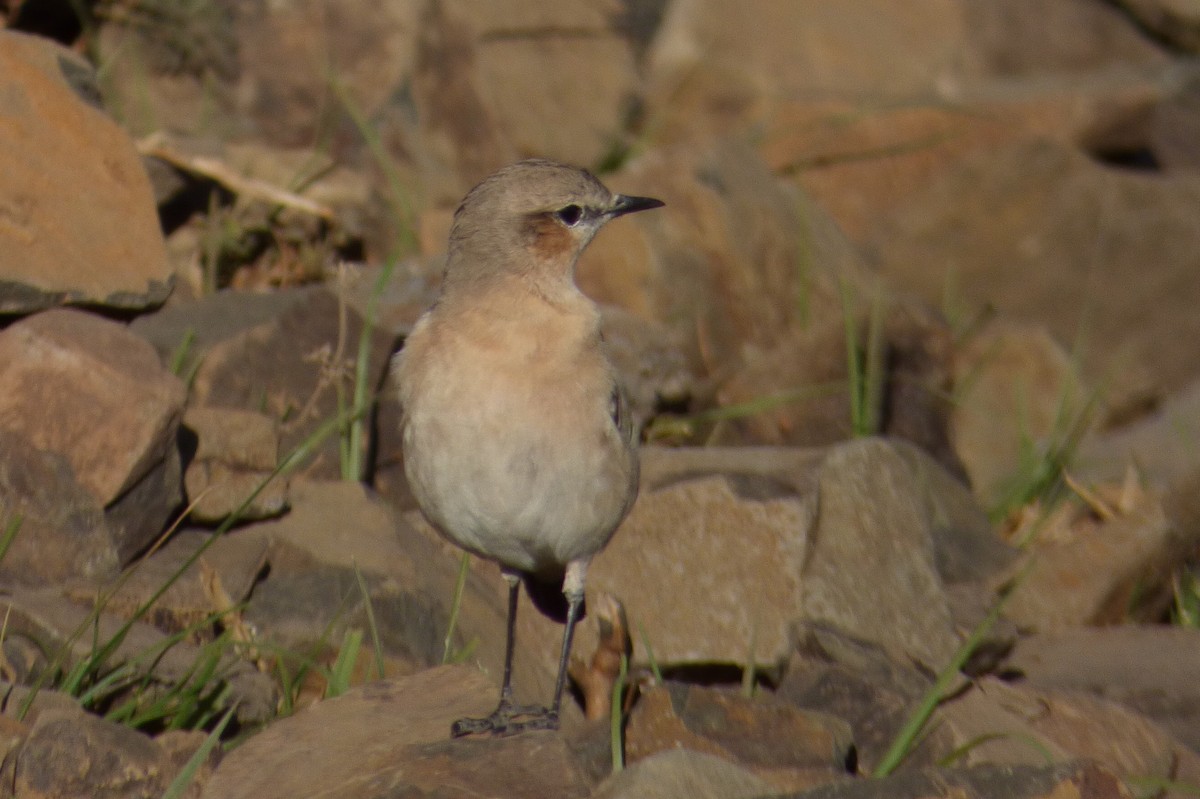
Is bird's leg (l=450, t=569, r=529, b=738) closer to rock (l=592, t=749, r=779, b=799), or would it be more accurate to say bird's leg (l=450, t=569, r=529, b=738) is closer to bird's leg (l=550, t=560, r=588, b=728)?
bird's leg (l=550, t=560, r=588, b=728)

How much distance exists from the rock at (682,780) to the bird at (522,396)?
1.81ft

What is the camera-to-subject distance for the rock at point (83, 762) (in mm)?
4203

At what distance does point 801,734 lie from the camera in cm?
488

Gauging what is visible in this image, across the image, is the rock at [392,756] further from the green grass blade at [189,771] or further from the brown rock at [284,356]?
the brown rock at [284,356]

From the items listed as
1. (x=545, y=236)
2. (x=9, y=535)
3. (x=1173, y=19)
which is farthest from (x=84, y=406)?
(x=1173, y=19)

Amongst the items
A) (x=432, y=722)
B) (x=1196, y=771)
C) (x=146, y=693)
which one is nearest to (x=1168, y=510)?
(x=1196, y=771)

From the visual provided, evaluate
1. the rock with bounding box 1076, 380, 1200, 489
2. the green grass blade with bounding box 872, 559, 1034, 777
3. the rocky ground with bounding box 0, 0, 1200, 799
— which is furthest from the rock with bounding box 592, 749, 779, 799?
the rock with bounding box 1076, 380, 1200, 489

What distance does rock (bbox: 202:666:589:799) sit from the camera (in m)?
4.19

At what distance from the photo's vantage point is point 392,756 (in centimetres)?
434

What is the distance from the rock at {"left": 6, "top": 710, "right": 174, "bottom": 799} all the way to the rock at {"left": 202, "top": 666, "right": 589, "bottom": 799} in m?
0.20

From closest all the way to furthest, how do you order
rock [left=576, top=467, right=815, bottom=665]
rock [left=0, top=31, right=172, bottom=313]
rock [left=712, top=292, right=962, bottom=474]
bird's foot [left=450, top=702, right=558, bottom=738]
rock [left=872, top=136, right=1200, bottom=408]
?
bird's foot [left=450, top=702, right=558, bottom=738] → rock [left=0, top=31, right=172, bottom=313] → rock [left=576, top=467, right=815, bottom=665] → rock [left=712, top=292, right=962, bottom=474] → rock [left=872, top=136, right=1200, bottom=408]

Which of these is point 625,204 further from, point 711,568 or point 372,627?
point 372,627

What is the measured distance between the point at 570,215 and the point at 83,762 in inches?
87.5

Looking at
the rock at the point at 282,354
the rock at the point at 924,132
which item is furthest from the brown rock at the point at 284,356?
the rock at the point at 924,132
